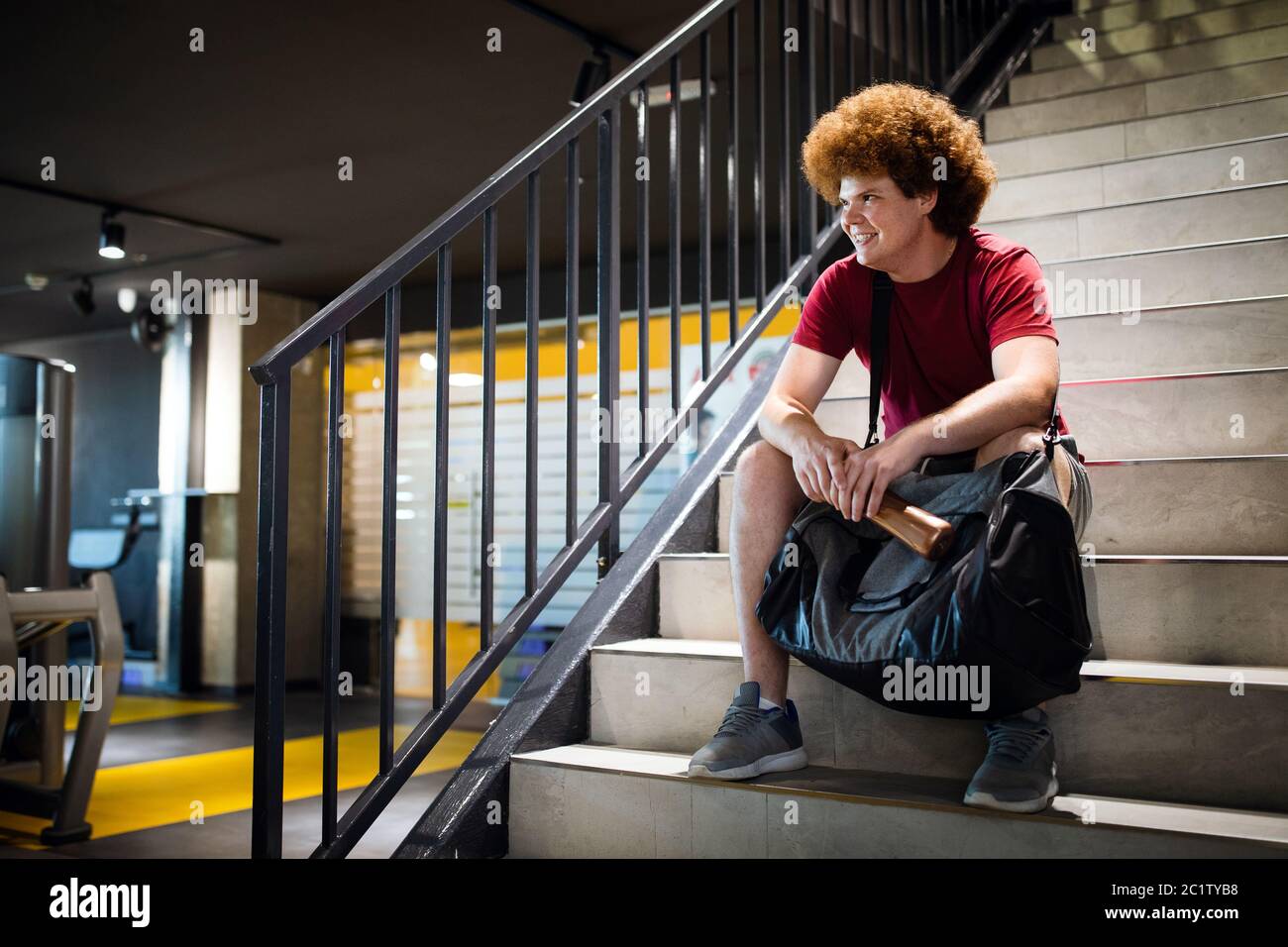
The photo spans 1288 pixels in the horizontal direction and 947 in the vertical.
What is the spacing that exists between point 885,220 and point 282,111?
3.18 m

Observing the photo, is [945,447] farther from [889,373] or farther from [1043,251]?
[1043,251]

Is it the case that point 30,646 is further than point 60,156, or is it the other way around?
point 60,156

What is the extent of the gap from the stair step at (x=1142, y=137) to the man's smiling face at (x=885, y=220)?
1.76 metres

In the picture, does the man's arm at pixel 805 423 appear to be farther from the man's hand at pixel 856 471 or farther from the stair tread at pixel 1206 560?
Answer: the stair tread at pixel 1206 560

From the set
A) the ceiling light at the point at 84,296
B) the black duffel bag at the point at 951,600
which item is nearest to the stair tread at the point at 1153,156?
the black duffel bag at the point at 951,600

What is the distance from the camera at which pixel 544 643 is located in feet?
22.0

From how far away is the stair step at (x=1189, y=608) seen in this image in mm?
1669

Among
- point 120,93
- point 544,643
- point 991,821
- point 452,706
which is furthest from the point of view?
point 544,643

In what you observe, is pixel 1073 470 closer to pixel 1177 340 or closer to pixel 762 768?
pixel 762 768

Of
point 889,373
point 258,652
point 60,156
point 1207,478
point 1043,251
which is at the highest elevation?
point 60,156

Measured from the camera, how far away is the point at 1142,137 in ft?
10.9

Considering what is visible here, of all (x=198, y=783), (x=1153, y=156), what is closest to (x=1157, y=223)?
(x=1153, y=156)

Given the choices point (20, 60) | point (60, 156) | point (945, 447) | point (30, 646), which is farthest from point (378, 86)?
point (945, 447)

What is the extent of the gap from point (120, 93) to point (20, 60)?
350 millimetres
